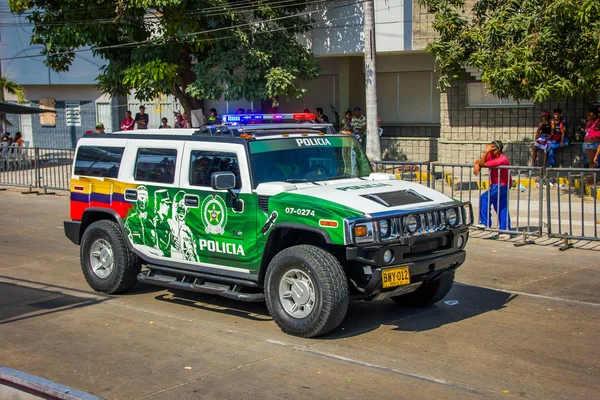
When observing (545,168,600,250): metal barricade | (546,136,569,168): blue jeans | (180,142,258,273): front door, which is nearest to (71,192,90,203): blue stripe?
(180,142,258,273): front door

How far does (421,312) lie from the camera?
839cm

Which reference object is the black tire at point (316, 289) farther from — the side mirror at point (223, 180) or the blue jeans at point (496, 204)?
the blue jeans at point (496, 204)

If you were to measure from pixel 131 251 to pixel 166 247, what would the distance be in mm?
595

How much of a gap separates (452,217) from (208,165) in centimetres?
262

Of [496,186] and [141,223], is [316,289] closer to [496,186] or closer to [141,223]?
[141,223]

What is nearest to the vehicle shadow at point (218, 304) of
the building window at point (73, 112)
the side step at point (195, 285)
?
the side step at point (195, 285)

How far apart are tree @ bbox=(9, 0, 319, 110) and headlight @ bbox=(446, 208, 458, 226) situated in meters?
14.1

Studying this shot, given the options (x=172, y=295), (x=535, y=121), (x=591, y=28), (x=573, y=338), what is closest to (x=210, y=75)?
(x=535, y=121)

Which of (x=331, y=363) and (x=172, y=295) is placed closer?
(x=331, y=363)

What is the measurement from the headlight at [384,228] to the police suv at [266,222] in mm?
16

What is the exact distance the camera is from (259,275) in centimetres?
782

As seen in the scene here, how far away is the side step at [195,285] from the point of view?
7809mm

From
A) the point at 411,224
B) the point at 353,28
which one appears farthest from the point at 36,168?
the point at 411,224

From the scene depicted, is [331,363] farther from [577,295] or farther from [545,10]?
[545,10]
